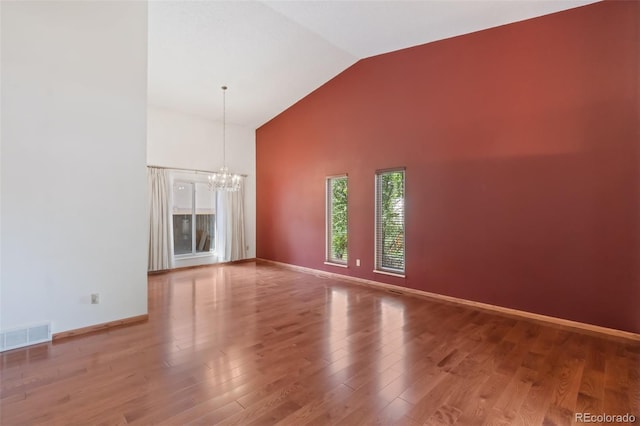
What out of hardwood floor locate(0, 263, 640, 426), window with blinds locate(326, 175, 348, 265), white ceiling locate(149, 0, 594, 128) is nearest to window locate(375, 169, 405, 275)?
window with blinds locate(326, 175, 348, 265)

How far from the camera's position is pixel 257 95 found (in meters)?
6.73

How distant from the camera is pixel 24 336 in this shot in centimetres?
316

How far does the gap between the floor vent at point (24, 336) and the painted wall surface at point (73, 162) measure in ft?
0.23

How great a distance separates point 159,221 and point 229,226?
1685 millimetres

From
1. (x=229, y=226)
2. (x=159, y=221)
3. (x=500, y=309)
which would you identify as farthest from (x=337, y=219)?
(x=159, y=221)

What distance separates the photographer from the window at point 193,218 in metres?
7.39

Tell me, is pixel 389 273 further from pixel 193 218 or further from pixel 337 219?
pixel 193 218

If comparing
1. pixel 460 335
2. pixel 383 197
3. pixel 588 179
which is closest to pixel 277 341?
pixel 460 335

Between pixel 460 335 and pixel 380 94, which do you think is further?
pixel 380 94

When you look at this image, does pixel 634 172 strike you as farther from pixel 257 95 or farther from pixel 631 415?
pixel 257 95

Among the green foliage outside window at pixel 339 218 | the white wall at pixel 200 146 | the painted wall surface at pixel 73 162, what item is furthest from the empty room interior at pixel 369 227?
the white wall at pixel 200 146

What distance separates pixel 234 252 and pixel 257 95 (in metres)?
3.93

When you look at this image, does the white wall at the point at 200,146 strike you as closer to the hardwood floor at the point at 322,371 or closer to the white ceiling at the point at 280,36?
the white ceiling at the point at 280,36

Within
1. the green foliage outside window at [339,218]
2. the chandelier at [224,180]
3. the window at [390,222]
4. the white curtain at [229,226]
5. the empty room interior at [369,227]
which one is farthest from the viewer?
the white curtain at [229,226]
